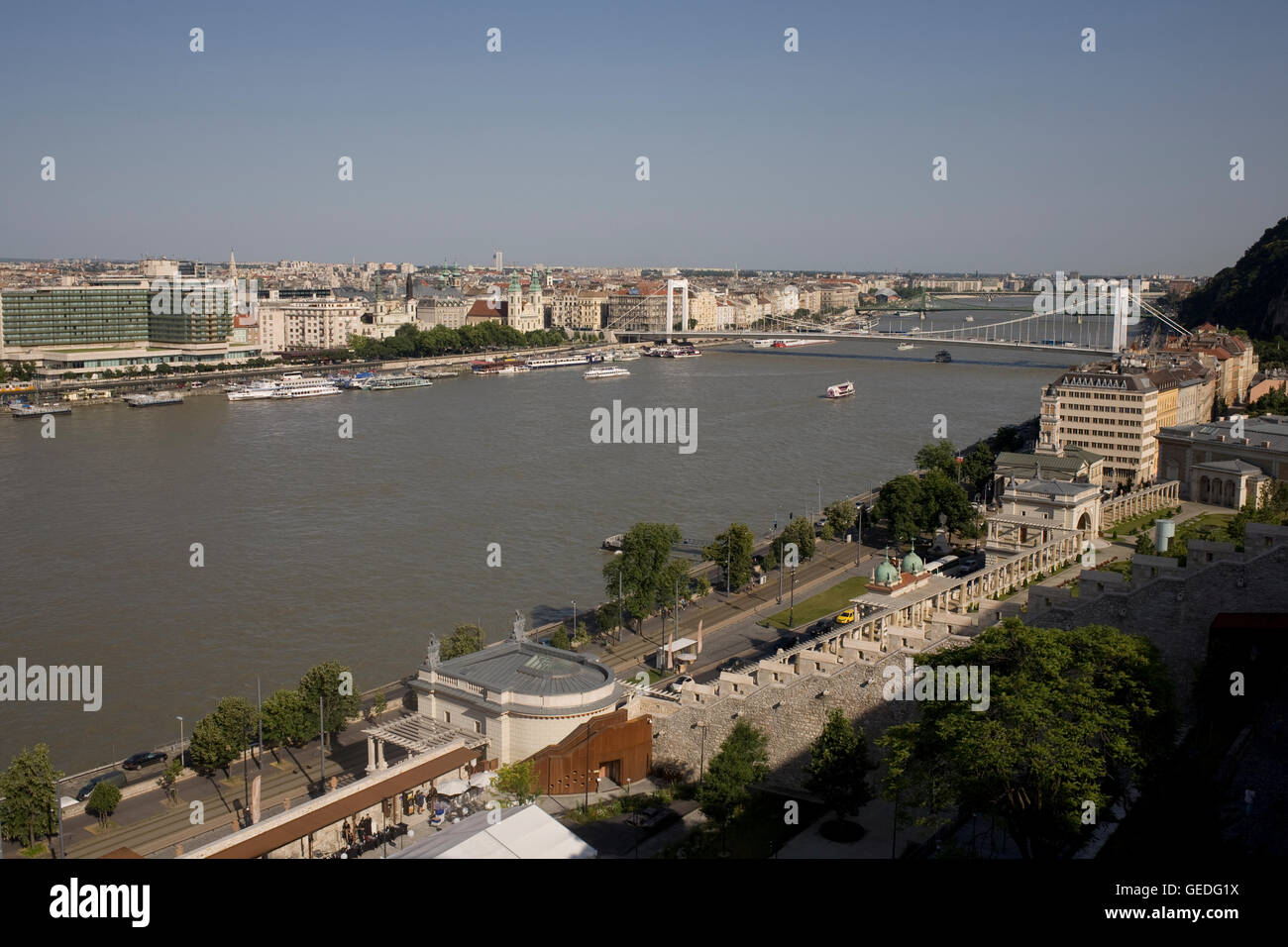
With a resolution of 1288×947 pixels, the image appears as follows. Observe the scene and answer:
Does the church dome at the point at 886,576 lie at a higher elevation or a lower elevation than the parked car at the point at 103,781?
higher

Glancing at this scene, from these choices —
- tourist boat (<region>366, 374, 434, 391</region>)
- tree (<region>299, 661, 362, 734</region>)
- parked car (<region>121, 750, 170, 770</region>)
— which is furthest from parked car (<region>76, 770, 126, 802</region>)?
tourist boat (<region>366, 374, 434, 391</region>)

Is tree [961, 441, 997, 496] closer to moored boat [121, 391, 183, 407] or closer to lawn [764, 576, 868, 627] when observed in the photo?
lawn [764, 576, 868, 627]

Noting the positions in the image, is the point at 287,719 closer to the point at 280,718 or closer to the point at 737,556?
the point at 280,718

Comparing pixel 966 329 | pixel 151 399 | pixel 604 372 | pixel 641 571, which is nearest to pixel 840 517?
pixel 641 571

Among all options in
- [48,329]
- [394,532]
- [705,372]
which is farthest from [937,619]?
[48,329]

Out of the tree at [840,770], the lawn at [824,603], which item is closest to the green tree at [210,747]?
the tree at [840,770]

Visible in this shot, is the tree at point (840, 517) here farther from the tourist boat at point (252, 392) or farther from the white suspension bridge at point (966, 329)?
the white suspension bridge at point (966, 329)
